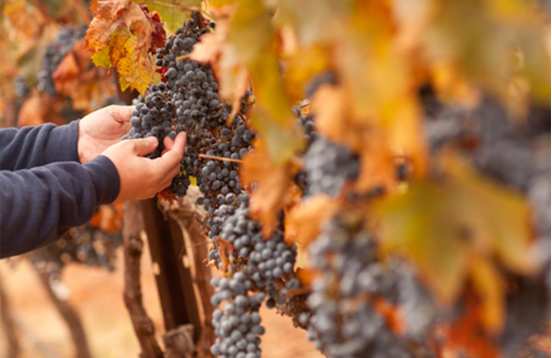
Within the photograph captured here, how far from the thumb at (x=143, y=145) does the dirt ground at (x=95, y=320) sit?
13.1 ft

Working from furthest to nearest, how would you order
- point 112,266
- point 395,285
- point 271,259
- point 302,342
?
point 302,342 < point 112,266 < point 271,259 < point 395,285

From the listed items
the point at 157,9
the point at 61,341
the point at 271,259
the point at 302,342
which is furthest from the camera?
the point at 61,341

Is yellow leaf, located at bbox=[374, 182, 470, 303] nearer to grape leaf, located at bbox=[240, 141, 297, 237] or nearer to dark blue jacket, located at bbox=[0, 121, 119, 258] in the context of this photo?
grape leaf, located at bbox=[240, 141, 297, 237]

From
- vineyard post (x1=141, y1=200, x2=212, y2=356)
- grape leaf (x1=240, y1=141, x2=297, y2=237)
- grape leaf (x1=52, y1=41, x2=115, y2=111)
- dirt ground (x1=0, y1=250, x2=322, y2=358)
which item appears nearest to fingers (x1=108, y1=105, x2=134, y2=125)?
vineyard post (x1=141, y1=200, x2=212, y2=356)

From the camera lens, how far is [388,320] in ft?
3.32

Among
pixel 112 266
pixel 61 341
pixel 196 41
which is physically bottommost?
pixel 196 41

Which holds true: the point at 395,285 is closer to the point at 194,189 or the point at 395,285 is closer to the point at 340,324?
the point at 340,324

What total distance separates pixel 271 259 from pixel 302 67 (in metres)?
0.44

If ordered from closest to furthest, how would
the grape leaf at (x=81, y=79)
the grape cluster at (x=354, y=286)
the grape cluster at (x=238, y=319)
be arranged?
1. the grape cluster at (x=354, y=286)
2. the grape cluster at (x=238, y=319)
3. the grape leaf at (x=81, y=79)

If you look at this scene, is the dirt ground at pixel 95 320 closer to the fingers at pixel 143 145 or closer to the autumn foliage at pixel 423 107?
the fingers at pixel 143 145

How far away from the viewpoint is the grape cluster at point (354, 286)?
987 millimetres

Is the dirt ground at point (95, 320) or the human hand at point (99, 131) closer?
the human hand at point (99, 131)

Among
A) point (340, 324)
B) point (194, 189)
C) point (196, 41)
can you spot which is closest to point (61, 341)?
point (194, 189)

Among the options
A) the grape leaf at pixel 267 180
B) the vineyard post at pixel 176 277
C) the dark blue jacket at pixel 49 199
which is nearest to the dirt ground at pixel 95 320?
the vineyard post at pixel 176 277
